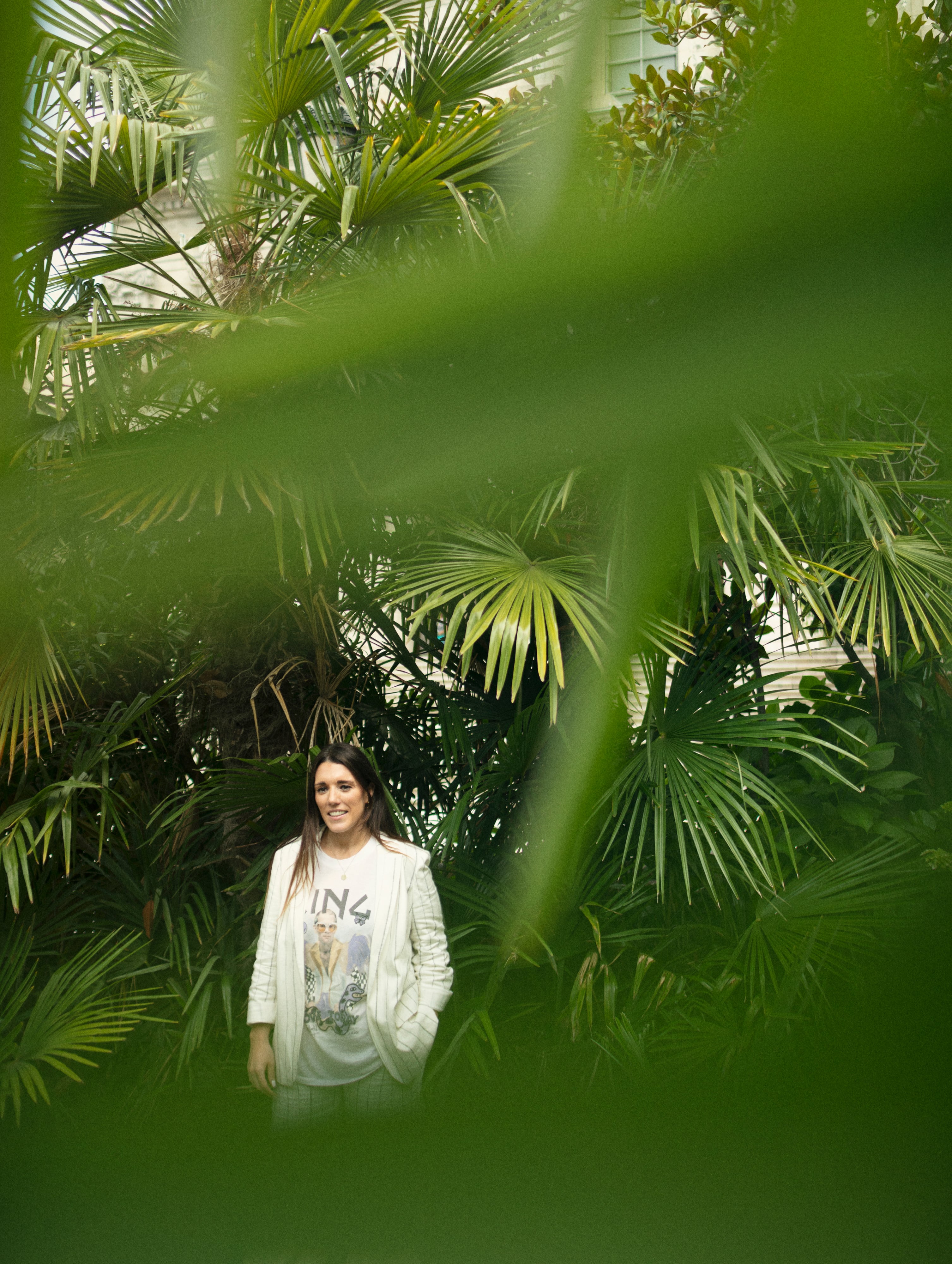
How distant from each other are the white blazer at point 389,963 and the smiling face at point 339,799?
5 cm

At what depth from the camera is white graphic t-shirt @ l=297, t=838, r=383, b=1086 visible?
4.06ft

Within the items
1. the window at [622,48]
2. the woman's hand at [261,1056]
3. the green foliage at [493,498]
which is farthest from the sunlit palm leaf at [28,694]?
the window at [622,48]

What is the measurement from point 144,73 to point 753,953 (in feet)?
6.24

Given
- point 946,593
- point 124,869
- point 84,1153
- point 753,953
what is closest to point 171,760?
point 124,869

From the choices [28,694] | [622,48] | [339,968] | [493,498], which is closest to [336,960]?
[339,968]

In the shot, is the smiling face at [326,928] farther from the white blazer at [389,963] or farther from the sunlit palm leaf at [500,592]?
the sunlit palm leaf at [500,592]

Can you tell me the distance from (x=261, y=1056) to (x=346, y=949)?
0.16m

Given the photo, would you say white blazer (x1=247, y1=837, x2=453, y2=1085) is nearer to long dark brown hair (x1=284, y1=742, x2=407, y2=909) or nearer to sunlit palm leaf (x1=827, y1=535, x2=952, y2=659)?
long dark brown hair (x1=284, y1=742, x2=407, y2=909)

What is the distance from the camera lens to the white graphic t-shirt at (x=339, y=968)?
1.24 meters

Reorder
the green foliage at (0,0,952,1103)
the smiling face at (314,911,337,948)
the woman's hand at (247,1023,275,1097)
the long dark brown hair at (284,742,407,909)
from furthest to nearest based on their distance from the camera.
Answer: the long dark brown hair at (284,742,407,909) → the smiling face at (314,911,337,948) → the woman's hand at (247,1023,275,1097) → the green foliage at (0,0,952,1103)

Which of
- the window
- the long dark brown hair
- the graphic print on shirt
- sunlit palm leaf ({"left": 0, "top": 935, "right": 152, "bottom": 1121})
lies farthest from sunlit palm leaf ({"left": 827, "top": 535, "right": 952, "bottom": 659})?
the window

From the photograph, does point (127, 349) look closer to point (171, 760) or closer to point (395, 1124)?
point (171, 760)

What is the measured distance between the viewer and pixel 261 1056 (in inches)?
50.5

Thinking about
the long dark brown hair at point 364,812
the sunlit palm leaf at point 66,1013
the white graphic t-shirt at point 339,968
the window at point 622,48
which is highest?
the window at point 622,48
